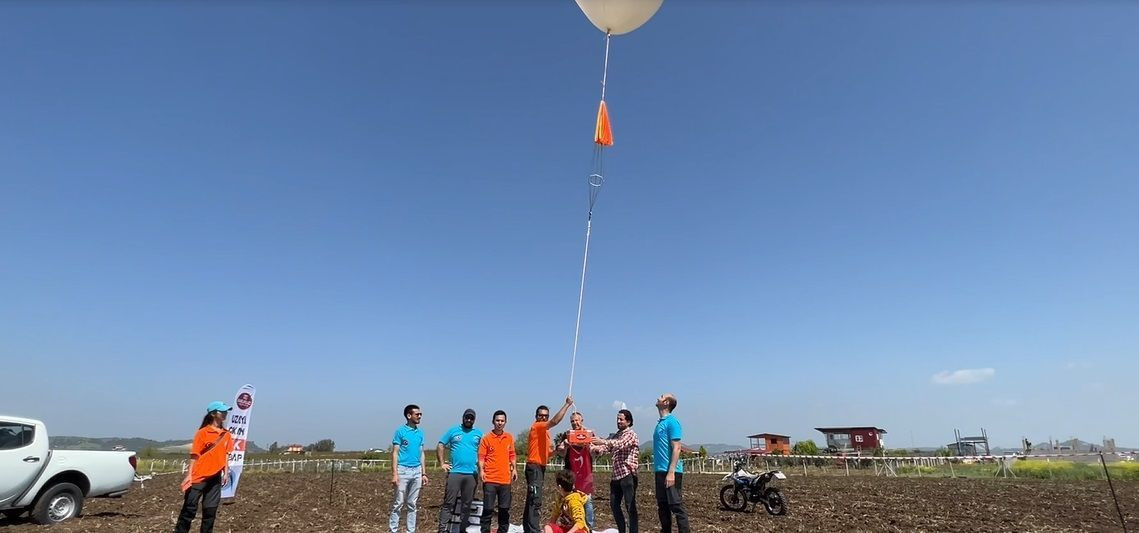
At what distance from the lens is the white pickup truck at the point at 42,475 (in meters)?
8.73

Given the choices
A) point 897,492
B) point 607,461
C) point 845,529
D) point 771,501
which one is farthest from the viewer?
point 607,461

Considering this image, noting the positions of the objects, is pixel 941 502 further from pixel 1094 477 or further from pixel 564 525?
Result: pixel 1094 477

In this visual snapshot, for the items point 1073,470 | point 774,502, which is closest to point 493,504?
point 774,502

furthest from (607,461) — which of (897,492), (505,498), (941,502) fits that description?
(505,498)

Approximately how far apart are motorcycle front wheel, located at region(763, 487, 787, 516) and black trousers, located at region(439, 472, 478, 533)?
676cm

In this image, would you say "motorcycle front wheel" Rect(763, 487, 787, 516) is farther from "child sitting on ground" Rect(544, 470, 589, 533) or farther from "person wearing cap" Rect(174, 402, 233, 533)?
"person wearing cap" Rect(174, 402, 233, 533)

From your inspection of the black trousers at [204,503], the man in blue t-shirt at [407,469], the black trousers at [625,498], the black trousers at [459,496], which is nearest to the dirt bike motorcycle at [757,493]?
the black trousers at [625,498]

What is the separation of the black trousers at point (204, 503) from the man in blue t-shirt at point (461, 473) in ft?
8.78

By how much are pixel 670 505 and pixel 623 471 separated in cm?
65

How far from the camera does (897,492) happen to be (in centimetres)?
1450

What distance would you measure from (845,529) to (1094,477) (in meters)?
19.0

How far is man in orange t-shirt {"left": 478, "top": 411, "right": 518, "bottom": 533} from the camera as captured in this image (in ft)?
23.2

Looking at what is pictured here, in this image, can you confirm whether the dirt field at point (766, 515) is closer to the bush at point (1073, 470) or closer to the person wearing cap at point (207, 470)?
the person wearing cap at point (207, 470)

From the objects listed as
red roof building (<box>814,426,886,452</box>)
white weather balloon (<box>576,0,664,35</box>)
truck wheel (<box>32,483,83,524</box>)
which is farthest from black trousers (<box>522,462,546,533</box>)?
red roof building (<box>814,426,886,452</box>)
